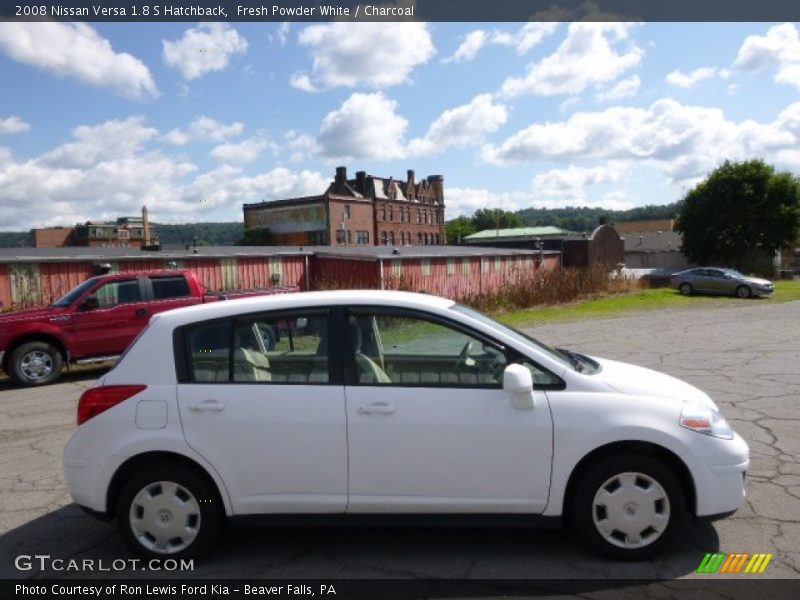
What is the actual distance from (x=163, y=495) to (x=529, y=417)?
7.49 ft

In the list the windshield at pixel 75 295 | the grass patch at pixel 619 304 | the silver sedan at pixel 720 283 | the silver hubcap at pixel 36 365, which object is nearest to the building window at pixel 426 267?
the grass patch at pixel 619 304

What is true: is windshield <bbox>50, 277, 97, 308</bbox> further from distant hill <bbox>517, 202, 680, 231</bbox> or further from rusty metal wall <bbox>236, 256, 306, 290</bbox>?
distant hill <bbox>517, 202, 680, 231</bbox>

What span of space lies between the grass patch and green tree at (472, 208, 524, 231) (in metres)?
114

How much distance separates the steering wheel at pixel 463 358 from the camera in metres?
3.99

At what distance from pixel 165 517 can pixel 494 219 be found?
484ft

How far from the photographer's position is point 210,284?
71.4 ft

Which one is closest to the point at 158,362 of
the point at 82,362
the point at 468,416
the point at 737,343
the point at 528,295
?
the point at 468,416

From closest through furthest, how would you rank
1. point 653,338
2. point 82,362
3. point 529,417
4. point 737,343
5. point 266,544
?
1. point 529,417
2. point 266,544
3. point 82,362
4. point 737,343
5. point 653,338

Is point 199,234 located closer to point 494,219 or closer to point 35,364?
point 35,364

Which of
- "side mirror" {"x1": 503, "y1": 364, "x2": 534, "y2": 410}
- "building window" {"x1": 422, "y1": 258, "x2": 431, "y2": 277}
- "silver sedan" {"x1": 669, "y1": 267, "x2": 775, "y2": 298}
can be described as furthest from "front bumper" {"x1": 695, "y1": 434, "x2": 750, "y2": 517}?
"silver sedan" {"x1": 669, "y1": 267, "x2": 775, "y2": 298}

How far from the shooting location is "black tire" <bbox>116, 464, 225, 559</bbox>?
12.5 ft

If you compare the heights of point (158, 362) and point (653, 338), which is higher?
point (158, 362)

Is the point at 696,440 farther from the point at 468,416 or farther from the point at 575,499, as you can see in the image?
the point at 468,416

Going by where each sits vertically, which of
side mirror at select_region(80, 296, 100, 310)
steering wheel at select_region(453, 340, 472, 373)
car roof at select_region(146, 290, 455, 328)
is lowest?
steering wheel at select_region(453, 340, 472, 373)
